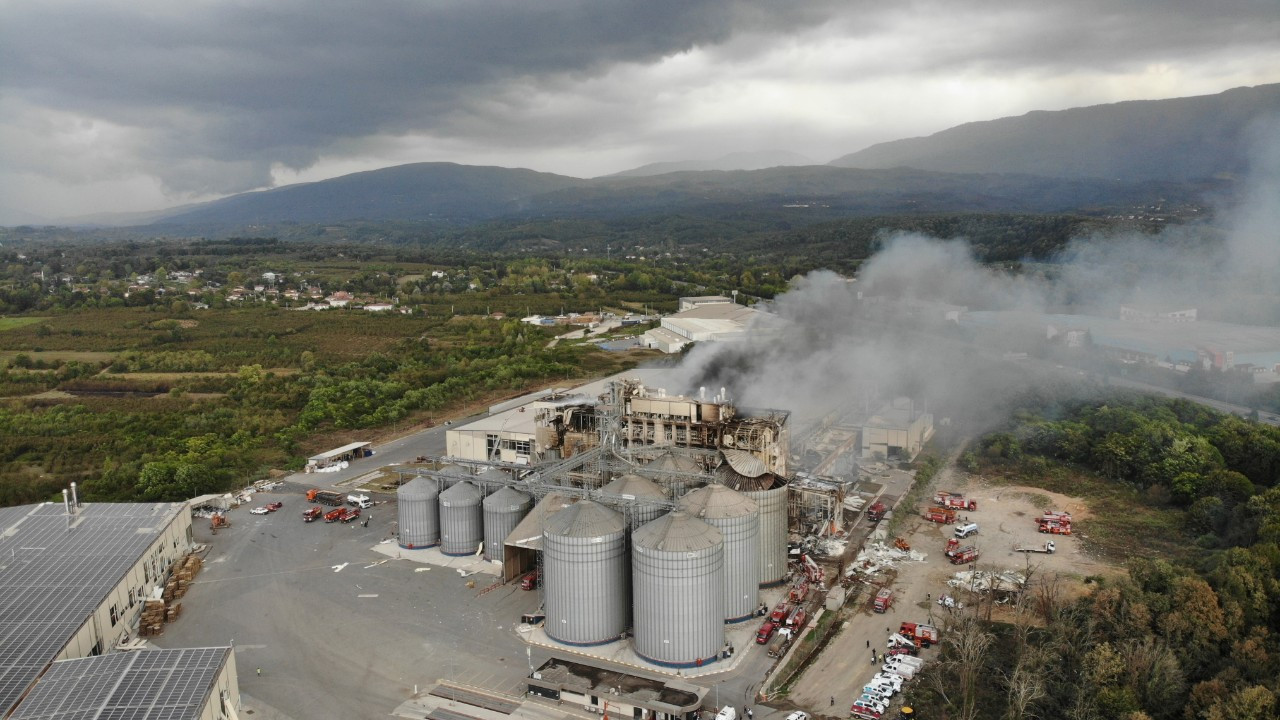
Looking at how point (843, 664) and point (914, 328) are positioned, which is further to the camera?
→ point (914, 328)

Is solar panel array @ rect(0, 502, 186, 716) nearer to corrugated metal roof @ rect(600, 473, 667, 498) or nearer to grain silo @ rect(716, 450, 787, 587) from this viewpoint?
corrugated metal roof @ rect(600, 473, 667, 498)

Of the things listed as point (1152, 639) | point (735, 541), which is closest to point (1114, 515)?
point (1152, 639)

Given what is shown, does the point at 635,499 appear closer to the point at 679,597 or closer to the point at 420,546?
the point at 679,597

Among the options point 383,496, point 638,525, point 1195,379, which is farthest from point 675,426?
point 1195,379

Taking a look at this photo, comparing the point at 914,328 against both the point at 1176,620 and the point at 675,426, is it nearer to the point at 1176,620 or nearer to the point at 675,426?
the point at 675,426

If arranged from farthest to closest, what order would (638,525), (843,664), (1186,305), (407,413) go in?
(1186,305)
(407,413)
(638,525)
(843,664)

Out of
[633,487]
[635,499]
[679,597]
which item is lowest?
[679,597]

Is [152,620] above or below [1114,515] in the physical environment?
above

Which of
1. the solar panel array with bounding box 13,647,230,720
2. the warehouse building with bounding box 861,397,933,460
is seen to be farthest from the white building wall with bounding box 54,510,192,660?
the warehouse building with bounding box 861,397,933,460
